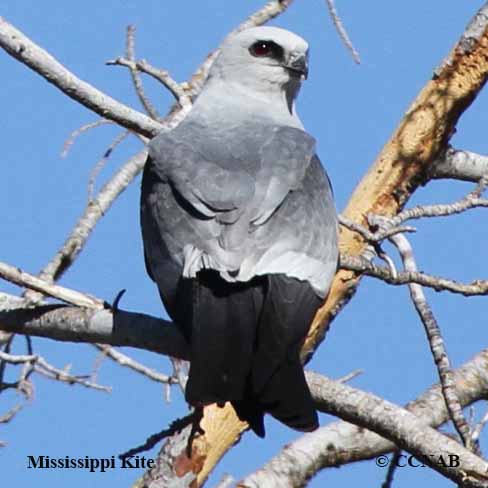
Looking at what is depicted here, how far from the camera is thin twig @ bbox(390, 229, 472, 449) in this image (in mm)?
4230

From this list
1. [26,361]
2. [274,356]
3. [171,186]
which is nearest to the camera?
[274,356]

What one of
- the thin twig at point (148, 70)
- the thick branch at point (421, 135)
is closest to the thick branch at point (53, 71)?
the thin twig at point (148, 70)

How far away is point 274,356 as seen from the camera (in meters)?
4.32

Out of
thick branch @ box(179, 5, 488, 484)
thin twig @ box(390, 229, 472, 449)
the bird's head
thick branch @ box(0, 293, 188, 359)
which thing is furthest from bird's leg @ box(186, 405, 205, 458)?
the bird's head

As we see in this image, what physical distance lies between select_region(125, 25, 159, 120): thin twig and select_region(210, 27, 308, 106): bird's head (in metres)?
0.67

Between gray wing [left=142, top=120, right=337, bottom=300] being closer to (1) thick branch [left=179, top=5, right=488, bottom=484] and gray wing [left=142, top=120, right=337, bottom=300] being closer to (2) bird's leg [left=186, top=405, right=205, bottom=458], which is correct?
(2) bird's leg [left=186, top=405, right=205, bottom=458]

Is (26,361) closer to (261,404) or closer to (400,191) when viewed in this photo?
(261,404)

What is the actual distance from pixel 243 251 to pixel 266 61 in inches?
78.0

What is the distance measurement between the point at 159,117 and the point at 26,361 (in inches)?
45.5

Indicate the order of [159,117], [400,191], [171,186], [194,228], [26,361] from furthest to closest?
[400,191]
[159,117]
[26,361]
[171,186]
[194,228]

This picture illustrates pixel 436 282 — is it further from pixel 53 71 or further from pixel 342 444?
pixel 53 71

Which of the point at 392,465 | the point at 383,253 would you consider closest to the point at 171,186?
the point at 383,253

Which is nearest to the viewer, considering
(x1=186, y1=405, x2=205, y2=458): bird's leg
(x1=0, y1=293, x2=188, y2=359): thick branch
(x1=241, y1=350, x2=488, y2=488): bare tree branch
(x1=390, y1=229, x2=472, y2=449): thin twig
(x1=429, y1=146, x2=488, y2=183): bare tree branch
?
(x1=390, y1=229, x2=472, y2=449): thin twig

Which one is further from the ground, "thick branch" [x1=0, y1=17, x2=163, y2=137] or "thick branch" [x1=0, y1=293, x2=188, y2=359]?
"thick branch" [x1=0, y1=17, x2=163, y2=137]
